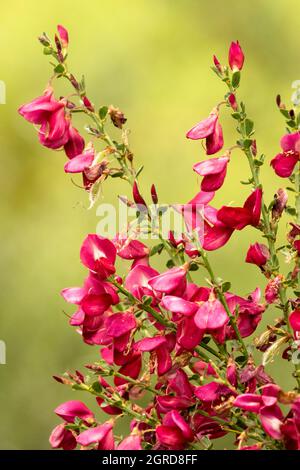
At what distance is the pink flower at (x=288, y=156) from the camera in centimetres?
67

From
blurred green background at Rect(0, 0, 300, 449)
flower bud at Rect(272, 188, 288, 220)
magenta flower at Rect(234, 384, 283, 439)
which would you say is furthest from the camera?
blurred green background at Rect(0, 0, 300, 449)

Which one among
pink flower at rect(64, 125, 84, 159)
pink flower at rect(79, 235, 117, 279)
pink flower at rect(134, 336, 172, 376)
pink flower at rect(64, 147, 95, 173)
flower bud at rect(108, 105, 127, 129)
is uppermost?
flower bud at rect(108, 105, 127, 129)

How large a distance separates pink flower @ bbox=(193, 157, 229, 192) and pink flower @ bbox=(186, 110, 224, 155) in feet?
0.05

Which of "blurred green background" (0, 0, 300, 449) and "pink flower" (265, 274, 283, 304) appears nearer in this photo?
"pink flower" (265, 274, 283, 304)

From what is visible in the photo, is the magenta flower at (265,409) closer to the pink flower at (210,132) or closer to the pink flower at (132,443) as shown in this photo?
the pink flower at (132,443)

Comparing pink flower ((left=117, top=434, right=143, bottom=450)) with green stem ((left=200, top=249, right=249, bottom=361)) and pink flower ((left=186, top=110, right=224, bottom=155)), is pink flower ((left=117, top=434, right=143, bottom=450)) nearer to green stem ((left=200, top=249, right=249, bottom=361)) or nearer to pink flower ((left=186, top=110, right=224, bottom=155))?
green stem ((left=200, top=249, right=249, bottom=361))

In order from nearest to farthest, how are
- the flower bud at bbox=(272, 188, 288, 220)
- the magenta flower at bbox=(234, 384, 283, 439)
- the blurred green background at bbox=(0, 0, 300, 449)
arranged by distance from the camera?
1. the magenta flower at bbox=(234, 384, 283, 439)
2. the flower bud at bbox=(272, 188, 288, 220)
3. the blurred green background at bbox=(0, 0, 300, 449)

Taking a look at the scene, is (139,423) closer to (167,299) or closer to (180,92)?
(167,299)

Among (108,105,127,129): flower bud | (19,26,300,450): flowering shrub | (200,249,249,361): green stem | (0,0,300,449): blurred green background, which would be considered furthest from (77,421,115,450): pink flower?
(0,0,300,449): blurred green background

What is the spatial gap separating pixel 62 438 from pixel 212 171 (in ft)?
0.68

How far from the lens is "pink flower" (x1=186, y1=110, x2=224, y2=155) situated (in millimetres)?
667

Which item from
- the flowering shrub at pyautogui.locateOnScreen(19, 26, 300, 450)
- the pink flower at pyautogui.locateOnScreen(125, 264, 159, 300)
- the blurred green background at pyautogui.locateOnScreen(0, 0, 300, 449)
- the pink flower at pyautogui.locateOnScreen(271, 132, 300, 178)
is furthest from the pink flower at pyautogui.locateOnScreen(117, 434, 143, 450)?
the blurred green background at pyautogui.locateOnScreen(0, 0, 300, 449)

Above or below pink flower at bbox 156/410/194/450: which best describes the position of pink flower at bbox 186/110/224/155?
above

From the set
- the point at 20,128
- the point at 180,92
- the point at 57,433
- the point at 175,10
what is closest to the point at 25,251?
the point at 20,128
